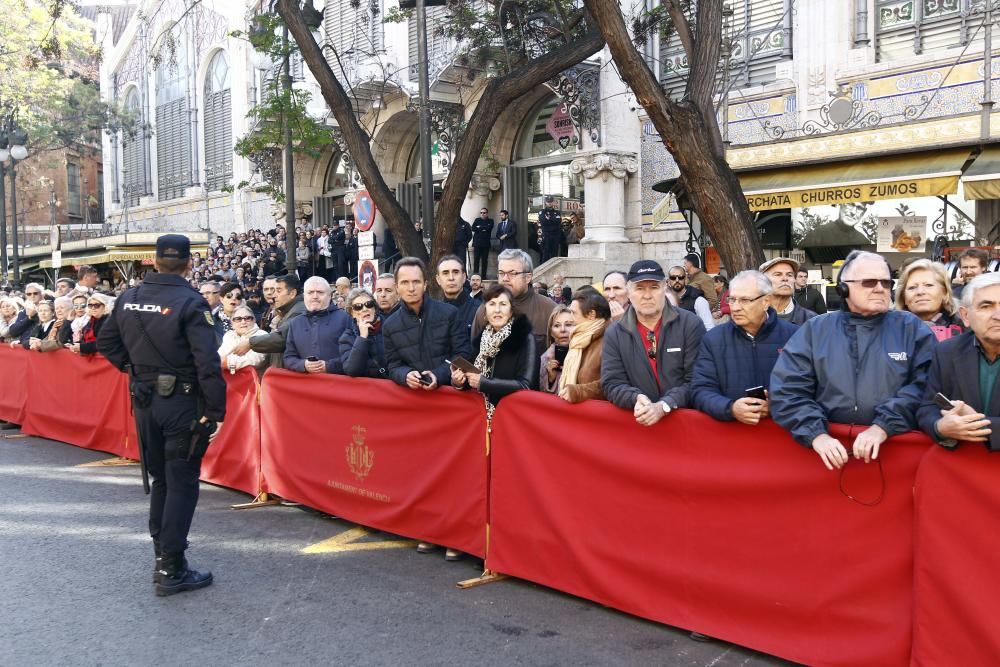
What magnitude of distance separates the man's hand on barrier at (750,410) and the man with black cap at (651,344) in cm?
66

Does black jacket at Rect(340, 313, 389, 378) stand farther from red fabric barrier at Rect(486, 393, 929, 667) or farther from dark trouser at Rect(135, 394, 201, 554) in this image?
red fabric barrier at Rect(486, 393, 929, 667)

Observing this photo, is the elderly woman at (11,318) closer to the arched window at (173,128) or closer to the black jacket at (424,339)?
the black jacket at (424,339)

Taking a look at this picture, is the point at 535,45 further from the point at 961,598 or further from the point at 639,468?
the point at 961,598

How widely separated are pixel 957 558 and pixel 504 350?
297cm

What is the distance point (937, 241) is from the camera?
43.9 ft

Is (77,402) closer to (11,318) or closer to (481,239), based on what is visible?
(11,318)

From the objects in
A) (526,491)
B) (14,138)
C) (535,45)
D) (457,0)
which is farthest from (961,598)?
(14,138)

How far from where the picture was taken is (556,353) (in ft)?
20.8

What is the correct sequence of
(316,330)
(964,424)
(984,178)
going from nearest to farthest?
1. (964,424)
2. (316,330)
3. (984,178)

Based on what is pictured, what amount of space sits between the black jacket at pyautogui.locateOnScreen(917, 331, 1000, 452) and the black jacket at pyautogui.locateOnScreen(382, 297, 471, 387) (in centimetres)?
327

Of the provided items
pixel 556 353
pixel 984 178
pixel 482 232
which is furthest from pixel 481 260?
pixel 556 353

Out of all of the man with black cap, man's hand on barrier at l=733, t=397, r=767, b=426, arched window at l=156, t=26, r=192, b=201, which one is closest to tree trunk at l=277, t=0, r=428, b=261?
the man with black cap

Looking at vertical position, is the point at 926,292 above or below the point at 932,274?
below

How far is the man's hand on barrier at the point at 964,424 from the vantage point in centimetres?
360
